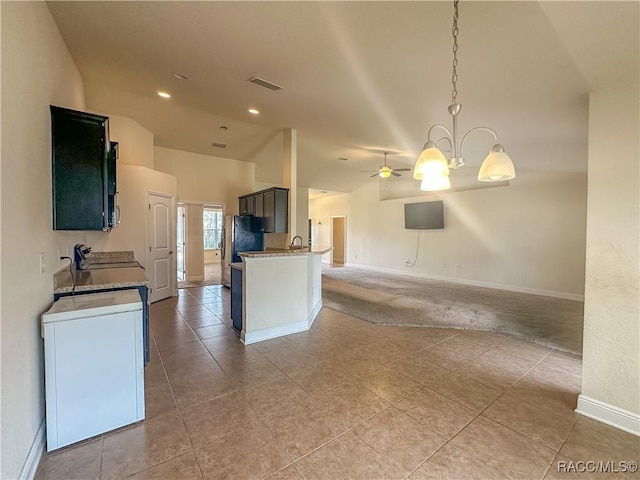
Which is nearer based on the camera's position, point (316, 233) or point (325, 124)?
point (325, 124)

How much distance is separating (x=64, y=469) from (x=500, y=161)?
338 cm

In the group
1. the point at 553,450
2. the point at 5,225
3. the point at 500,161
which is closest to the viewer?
the point at 5,225

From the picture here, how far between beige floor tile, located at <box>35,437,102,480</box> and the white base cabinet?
0.06 meters

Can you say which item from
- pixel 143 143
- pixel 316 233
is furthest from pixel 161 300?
pixel 316 233

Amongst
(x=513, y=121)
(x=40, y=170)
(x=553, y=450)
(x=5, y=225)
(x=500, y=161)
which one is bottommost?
(x=553, y=450)

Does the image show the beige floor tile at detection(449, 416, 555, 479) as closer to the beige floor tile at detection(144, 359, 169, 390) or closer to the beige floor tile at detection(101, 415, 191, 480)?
the beige floor tile at detection(101, 415, 191, 480)

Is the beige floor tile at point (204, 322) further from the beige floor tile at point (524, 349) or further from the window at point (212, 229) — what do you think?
the window at point (212, 229)

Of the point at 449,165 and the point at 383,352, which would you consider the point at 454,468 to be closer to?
the point at 383,352

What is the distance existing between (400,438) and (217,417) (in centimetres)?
127

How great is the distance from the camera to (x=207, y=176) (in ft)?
22.1

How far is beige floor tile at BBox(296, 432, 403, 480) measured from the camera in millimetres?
1533

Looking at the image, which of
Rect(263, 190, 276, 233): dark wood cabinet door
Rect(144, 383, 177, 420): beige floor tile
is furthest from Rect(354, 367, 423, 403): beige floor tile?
Rect(263, 190, 276, 233): dark wood cabinet door

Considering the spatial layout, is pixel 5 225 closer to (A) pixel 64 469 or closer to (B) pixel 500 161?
(A) pixel 64 469

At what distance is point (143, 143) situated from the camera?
16.9 ft
